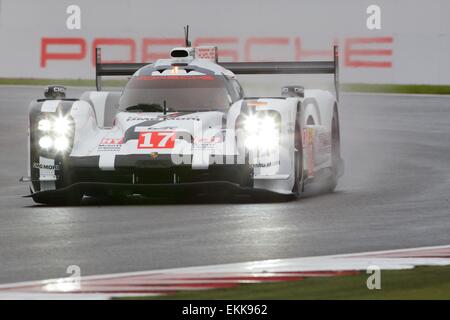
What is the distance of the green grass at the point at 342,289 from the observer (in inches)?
308

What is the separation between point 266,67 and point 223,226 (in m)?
4.77

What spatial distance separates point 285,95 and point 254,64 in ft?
5.48

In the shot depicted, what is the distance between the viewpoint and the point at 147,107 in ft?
46.3

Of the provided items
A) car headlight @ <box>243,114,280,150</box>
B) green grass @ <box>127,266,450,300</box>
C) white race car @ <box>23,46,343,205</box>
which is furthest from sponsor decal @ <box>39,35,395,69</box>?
green grass @ <box>127,266,450,300</box>

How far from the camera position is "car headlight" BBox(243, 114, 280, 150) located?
13289 millimetres

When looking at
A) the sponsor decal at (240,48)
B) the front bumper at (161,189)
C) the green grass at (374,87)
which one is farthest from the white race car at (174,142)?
the green grass at (374,87)

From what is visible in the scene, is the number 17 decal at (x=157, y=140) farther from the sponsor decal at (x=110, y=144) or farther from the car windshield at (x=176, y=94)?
the car windshield at (x=176, y=94)

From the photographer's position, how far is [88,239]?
420 inches

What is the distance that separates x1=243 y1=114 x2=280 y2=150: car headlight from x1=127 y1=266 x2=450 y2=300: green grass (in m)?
4.69

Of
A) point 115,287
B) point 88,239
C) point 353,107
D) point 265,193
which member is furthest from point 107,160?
point 353,107

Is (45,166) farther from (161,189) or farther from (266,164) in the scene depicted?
(266,164)

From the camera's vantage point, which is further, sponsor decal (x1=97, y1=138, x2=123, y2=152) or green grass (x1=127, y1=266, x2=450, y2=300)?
sponsor decal (x1=97, y1=138, x2=123, y2=152)

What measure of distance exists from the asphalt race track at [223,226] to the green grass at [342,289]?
3.63 feet

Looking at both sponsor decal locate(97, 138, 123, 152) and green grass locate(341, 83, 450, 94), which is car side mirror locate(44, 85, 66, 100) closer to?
sponsor decal locate(97, 138, 123, 152)
